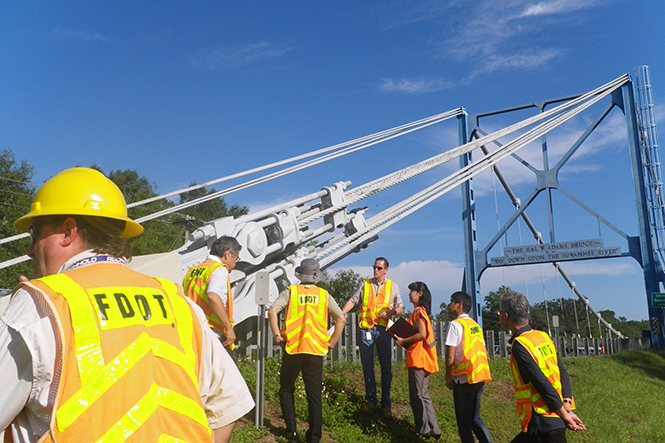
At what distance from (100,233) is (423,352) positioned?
503 cm

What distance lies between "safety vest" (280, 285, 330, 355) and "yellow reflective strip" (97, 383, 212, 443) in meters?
3.89

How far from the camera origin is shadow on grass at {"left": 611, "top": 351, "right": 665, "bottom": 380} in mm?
15081

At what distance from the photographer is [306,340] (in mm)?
5371

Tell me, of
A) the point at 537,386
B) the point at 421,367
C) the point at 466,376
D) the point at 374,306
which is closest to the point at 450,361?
the point at 466,376

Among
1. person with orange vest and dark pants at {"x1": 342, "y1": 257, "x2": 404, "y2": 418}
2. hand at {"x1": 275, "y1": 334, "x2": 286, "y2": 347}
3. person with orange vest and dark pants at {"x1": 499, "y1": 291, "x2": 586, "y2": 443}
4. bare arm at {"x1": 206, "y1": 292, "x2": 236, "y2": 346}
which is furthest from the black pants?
person with orange vest and dark pants at {"x1": 499, "y1": 291, "x2": 586, "y2": 443}

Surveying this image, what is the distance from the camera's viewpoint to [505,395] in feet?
30.9

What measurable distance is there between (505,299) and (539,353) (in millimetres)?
546

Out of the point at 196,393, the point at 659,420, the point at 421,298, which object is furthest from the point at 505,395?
the point at 196,393

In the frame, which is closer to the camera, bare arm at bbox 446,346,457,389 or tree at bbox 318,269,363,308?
bare arm at bbox 446,346,457,389

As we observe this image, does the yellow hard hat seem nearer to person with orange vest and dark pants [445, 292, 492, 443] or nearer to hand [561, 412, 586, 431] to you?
hand [561, 412, 586, 431]

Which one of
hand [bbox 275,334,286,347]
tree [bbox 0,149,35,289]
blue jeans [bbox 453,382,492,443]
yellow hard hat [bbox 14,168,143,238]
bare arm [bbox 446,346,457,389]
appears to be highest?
tree [bbox 0,149,35,289]

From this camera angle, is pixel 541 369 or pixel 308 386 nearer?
pixel 541 369

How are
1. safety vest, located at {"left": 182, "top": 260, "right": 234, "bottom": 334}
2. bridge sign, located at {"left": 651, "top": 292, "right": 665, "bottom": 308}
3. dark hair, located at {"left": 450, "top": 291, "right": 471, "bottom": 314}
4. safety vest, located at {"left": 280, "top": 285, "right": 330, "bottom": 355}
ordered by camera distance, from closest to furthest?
safety vest, located at {"left": 182, "top": 260, "right": 234, "bottom": 334}
safety vest, located at {"left": 280, "top": 285, "right": 330, "bottom": 355}
dark hair, located at {"left": 450, "top": 291, "right": 471, "bottom": 314}
bridge sign, located at {"left": 651, "top": 292, "right": 665, "bottom": 308}

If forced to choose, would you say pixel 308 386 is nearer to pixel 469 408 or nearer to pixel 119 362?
pixel 469 408
